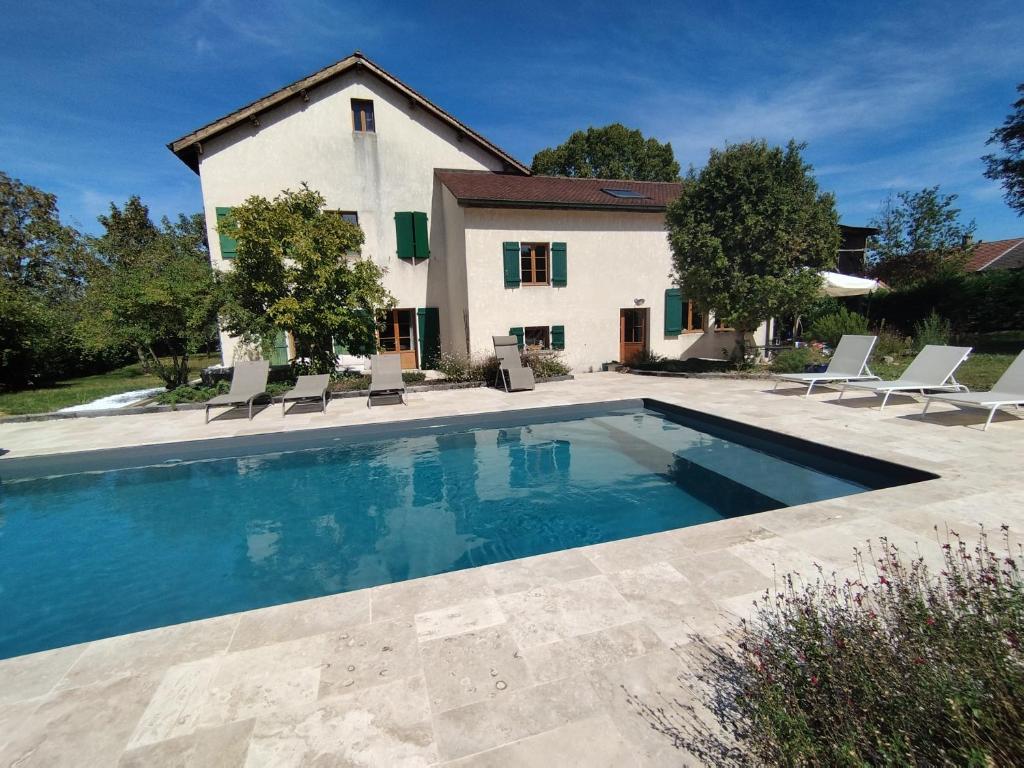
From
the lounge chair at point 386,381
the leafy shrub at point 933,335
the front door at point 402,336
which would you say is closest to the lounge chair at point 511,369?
the lounge chair at point 386,381

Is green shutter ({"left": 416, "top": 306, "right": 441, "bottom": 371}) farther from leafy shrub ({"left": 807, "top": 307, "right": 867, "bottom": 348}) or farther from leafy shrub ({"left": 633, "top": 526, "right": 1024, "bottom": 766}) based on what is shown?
leafy shrub ({"left": 633, "top": 526, "right": 1024, "bottom": 766})

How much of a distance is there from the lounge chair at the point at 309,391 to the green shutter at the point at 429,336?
5.44 meters

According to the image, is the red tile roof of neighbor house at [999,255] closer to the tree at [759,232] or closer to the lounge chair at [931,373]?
the tree at [759,232]

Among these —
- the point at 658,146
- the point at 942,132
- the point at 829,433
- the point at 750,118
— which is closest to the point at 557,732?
the point at 829,433

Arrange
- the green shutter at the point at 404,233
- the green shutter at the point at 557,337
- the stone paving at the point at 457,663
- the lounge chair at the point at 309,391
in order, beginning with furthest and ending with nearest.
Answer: the green shutter at the point at 404,233
the green shutter at the point at 557,337
the lounge chair at the point at 309,391
the stone paving at the point at 457,663

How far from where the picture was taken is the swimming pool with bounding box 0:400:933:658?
3988 mm

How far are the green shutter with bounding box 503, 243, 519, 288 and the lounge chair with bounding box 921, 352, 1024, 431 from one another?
976 cm

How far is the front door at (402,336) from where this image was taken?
49.1 feet

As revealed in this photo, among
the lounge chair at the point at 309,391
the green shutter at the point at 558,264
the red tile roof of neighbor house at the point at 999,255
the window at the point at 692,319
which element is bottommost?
the lounge chair at the point at 309,391

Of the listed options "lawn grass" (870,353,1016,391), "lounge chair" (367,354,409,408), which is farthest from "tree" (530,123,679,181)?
"lounge chair" (367,354,409,408)

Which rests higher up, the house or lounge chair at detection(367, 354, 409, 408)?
the house

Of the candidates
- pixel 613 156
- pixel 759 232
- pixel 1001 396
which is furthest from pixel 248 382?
pixel 613 156

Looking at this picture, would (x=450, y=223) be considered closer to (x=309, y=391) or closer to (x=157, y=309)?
(x=309, y=391)

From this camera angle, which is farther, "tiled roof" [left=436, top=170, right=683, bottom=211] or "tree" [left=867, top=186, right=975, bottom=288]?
"tree" [left=867, top=186, right=975, bottom=288]
